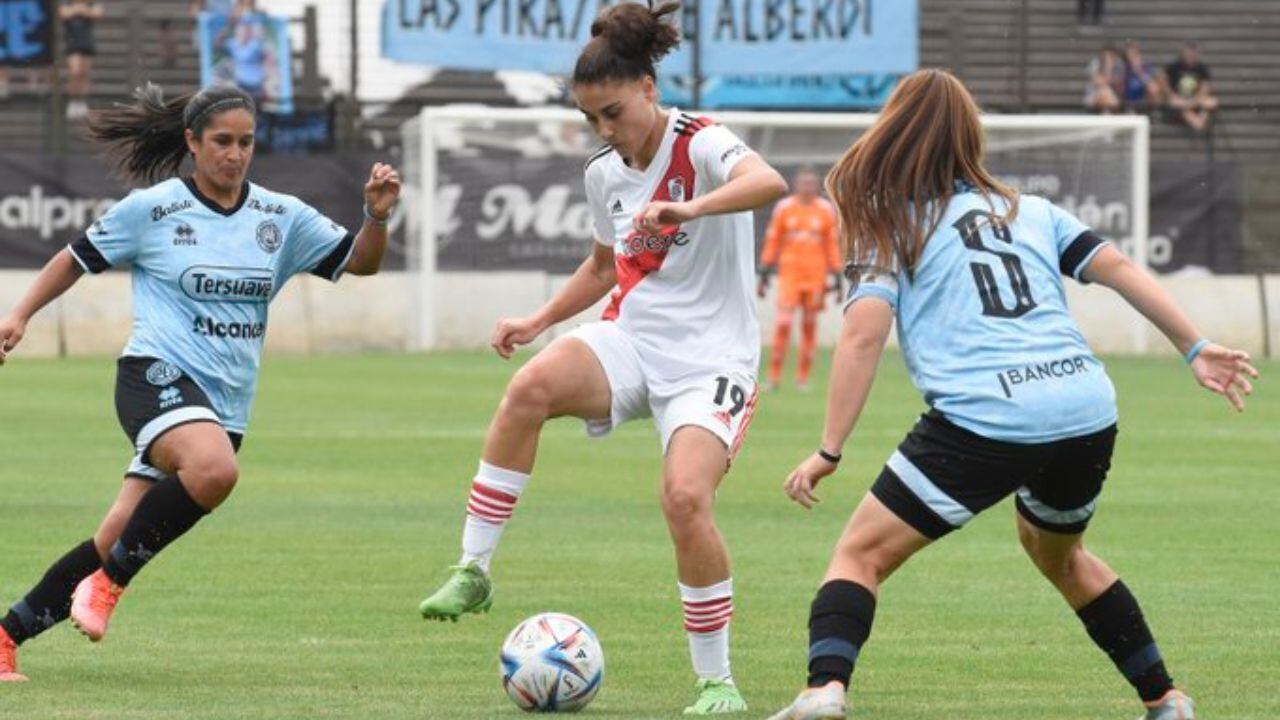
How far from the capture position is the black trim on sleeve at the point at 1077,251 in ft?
22.5


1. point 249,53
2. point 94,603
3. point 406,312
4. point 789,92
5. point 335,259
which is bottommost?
point 406,312

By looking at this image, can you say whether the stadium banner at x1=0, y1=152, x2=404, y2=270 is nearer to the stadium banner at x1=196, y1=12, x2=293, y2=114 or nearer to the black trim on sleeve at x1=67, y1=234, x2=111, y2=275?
the stadium banner at x1=196, y1=12, x2=293, y2=114

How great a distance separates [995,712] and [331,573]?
438 centimetres

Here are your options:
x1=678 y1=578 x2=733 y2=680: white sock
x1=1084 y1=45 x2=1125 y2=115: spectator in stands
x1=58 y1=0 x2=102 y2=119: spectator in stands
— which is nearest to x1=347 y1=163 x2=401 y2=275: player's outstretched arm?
x1=678 y1=578 x2=733 y2=680: white sock

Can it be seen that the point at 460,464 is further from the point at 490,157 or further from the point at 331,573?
the point at 490,157

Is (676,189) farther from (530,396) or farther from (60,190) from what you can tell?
(60,190)

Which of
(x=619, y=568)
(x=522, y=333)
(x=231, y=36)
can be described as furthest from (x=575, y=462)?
(x=231, y=36)

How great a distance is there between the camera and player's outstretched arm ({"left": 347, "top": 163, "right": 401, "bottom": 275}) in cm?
849

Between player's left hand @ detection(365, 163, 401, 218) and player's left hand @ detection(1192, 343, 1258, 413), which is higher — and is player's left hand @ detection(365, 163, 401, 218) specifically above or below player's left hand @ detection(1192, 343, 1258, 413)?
above

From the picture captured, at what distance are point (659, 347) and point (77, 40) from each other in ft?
76.0

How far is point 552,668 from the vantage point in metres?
7.77

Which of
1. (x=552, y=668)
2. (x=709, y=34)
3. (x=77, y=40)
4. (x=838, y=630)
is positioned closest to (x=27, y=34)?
(x=77, y=40)

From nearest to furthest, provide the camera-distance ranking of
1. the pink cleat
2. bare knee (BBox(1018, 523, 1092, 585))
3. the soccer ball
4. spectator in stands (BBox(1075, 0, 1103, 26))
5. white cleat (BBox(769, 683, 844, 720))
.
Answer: white cleat (BBox(769, 683, 844, 720)) → bare knee (BBox(1018, 523, 1092, 585)) → the soccer ball → the pink cleat → spectator in stands (BBox(1075, 0, 1103, 26))

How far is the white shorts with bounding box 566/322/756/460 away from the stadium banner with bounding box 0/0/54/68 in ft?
72.1
